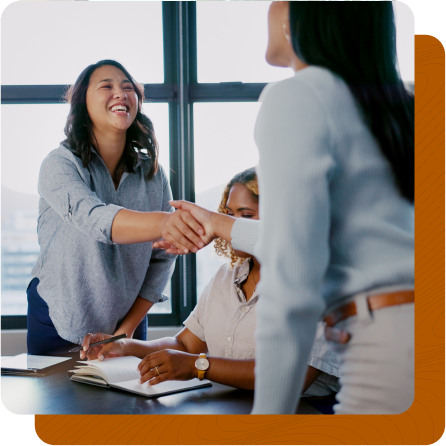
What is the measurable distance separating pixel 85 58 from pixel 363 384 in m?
0.98

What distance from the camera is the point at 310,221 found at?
0.63m

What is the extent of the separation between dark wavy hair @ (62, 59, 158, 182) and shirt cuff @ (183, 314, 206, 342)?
47 centimetres

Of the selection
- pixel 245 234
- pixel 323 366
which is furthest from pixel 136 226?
pixel 323 366

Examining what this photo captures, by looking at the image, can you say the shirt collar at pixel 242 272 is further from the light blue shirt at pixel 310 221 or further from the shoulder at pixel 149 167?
the light blue shirt at pixel 310 221

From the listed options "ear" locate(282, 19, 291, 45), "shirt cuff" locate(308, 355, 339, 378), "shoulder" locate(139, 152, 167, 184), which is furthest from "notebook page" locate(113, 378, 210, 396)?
"ear" locate(282, 19, 291, 45)

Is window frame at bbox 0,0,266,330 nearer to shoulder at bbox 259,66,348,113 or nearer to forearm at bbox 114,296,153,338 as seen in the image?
forearm at bbox 114,296,153,338

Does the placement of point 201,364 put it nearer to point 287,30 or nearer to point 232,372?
point 232,372

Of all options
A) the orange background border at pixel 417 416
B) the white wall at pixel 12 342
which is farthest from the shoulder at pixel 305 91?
the white wall at pixel 12 342

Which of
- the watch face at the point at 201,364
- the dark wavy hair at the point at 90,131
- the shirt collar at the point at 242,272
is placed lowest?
the watch face at the point at 201,364

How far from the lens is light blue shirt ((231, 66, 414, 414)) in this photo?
63 centimetres

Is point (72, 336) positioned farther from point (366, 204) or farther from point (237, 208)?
point (366, 204)

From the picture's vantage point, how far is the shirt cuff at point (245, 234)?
97cm

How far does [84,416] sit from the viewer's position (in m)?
0.95

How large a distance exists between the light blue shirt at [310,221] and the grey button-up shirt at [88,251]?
0.60 metres
